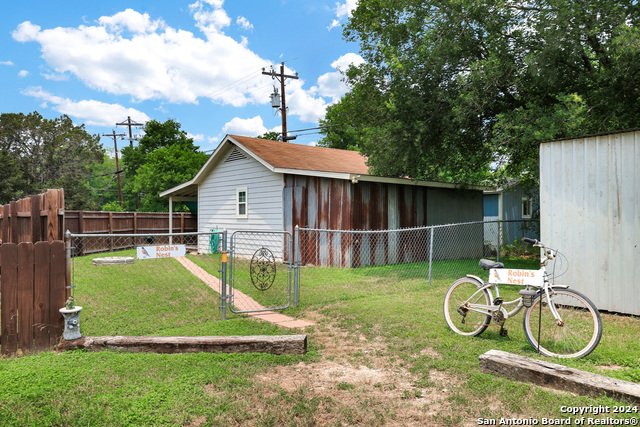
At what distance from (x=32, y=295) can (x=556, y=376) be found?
5588 mm

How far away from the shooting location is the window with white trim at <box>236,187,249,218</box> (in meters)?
15.5

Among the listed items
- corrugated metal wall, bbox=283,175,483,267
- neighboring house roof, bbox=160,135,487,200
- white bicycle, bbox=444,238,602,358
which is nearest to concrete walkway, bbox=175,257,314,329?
white bicycle, bbox=444,238,602,358

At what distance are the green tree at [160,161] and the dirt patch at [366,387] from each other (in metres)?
29.7

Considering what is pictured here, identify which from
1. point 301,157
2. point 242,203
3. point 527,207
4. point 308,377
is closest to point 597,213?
point 308,377

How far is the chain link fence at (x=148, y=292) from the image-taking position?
230 inches

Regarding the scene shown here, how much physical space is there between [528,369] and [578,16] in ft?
28.5

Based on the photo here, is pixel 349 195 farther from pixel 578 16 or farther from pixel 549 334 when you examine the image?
pixel 549 334

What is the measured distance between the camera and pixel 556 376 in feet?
12.3

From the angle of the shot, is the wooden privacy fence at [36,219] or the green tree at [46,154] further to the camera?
the green tree at [46,154]

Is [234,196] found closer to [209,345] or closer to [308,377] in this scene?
[209,345]

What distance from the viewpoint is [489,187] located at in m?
16.7

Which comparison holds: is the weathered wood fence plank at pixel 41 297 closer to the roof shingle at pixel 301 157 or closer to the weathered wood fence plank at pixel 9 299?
the weathered wood fence plank at pixel 9 299

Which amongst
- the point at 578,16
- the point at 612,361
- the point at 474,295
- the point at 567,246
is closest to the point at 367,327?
the point at 474,295

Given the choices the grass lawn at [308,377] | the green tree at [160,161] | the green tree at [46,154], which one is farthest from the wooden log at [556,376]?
the green tree at [46,154]
